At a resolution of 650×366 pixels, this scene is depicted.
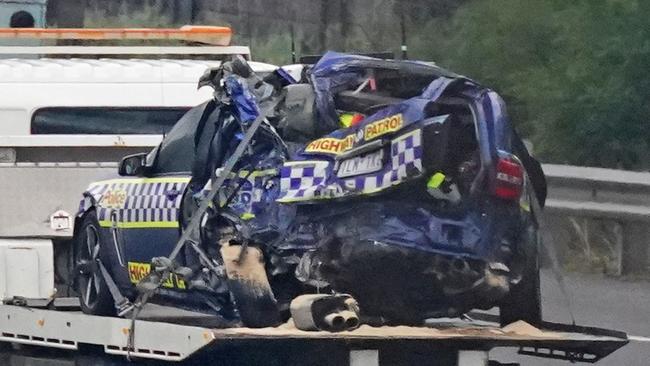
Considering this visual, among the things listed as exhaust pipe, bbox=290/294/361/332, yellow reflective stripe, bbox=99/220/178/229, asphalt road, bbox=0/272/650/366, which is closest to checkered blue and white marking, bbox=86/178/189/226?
yellow reflective stripe, bbox=99/220/178/229

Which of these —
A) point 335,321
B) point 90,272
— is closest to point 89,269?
point 90,272

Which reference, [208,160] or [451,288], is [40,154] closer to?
[208,160]

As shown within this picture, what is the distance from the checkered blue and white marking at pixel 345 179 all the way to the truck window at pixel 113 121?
4045 mm

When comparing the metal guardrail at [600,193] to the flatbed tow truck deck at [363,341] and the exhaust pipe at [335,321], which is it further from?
the exhaust pipe at [335,321]

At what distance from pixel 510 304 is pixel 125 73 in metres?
4.54

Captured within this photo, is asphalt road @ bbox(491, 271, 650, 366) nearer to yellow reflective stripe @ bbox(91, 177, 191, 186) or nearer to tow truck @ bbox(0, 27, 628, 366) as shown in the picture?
yellow reflective stripe @ bbox(91, 177, 191, 186)

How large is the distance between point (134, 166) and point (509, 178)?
2.35 m

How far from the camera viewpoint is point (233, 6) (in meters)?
35.5

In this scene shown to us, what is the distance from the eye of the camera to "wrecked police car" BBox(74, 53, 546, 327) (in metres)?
7.19

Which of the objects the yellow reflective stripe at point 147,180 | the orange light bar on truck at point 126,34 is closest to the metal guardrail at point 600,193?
the orange light bar on truck at point 126,34

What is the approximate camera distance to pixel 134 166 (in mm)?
8930

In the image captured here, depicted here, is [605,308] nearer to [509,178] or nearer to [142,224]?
[142,224]

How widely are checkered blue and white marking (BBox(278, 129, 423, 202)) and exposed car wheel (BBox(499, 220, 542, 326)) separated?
0.64 meters

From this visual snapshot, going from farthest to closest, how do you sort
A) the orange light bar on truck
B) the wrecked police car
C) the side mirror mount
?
the orange light bar on truck → the side mirror mount → the wrecked police car
